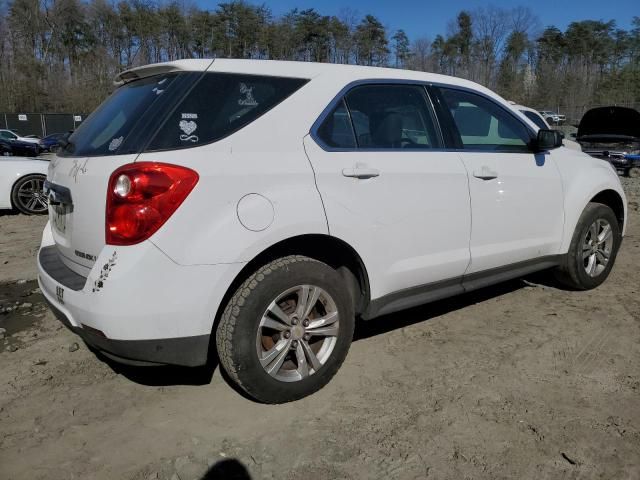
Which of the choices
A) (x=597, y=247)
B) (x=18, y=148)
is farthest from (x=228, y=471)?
(x=18, y=148)

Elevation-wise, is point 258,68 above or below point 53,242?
above

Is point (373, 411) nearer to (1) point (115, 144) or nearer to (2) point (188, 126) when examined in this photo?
(2) point (188, 126)

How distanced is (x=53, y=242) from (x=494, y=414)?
2683mm

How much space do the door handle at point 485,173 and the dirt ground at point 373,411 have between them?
1133 mm

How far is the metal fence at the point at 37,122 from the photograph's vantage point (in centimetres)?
4645

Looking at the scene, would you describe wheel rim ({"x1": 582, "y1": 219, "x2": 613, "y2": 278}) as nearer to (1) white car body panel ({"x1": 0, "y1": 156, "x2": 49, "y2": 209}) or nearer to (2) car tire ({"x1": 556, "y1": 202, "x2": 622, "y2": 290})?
(2) car tire ({"x1": 556, "y1": 202, "x2": 622, "y2": 290})

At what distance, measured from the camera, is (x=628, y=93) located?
46500mm

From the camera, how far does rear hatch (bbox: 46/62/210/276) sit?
252 cm

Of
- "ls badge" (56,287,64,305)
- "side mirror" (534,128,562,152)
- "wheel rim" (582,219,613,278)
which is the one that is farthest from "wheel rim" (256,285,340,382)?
"wheel rim" (582,219,613,278)

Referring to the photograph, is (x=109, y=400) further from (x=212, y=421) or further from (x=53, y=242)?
(x=53, y=242)

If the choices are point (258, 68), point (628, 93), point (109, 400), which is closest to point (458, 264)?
point (258, 68)

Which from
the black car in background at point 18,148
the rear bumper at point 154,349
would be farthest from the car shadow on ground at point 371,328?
the black car in background at point 18,148

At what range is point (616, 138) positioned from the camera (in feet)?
43.5

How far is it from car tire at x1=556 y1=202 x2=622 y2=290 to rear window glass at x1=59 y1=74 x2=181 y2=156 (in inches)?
134
